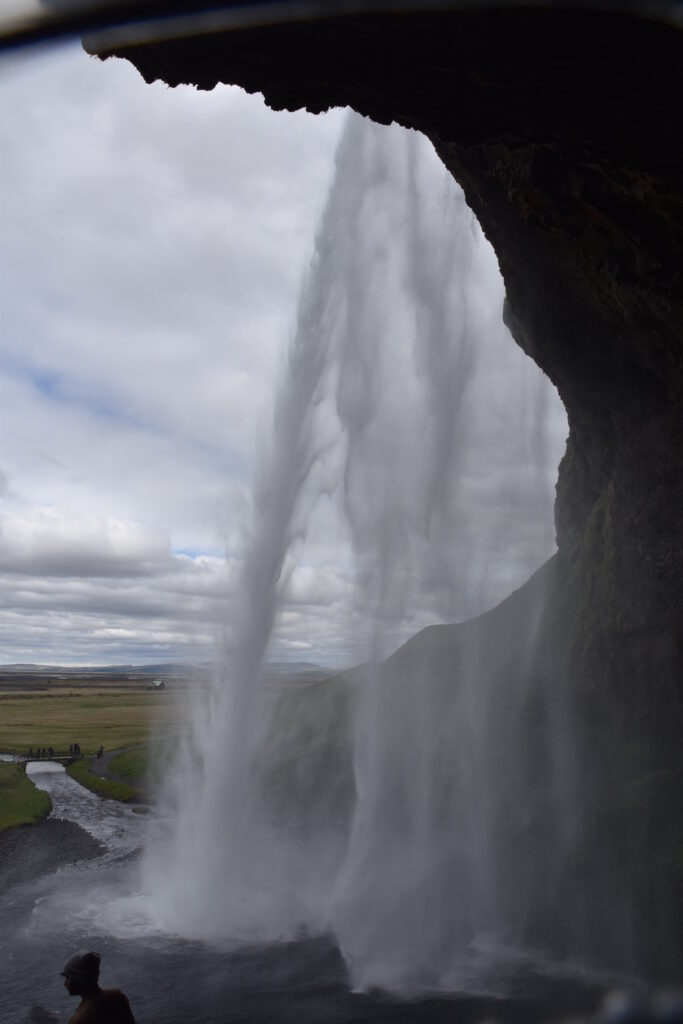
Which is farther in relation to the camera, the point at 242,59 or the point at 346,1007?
the point at 346,1007

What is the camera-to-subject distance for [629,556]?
82.2 feet

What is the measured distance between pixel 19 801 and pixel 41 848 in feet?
37.2

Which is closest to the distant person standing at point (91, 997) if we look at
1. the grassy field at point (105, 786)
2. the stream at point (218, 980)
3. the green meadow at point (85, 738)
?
the stream at point (218, 980)

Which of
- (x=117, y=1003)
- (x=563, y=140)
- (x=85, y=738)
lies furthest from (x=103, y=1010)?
(x=85, y=738)

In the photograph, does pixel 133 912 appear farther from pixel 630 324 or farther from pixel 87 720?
pixel 87 720

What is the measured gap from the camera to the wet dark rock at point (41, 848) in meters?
30.5

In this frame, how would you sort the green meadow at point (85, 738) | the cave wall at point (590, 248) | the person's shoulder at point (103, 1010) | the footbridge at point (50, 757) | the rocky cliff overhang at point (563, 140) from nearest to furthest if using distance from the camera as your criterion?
1. the person's shoulder at point (103, 1010)
2. the rocky cliff overhang at point (563, 140)
3. the cave wall at point (590, 248)
4. the green meadow at point (85, 738)
5. the footbridge at point (50, 757)

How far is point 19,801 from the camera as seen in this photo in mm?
44625

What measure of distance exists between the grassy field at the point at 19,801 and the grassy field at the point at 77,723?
910 cm

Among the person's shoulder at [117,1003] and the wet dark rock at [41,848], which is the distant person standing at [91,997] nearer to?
the person's shoulder at [117,1003]

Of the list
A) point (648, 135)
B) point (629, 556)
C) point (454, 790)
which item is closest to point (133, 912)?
point (454, 790)

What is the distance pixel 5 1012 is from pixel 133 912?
751 centimetres

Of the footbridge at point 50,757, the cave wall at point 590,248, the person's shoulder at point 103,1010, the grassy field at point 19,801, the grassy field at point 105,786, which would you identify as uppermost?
the cave wall at point 590,248

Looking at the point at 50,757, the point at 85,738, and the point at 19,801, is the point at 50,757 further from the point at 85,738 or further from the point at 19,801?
the point at 19,801
